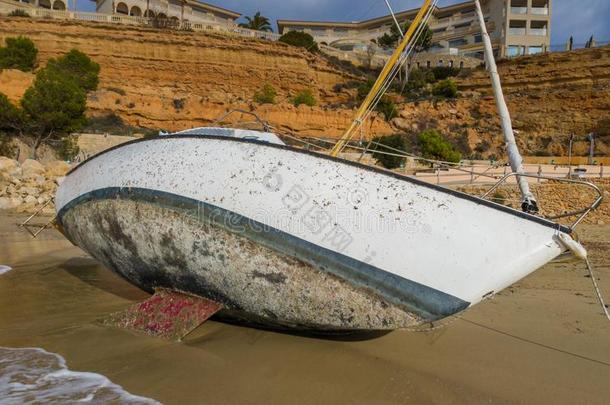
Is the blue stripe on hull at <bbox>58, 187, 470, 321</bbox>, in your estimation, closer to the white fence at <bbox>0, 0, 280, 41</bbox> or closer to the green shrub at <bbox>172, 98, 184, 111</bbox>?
the green shrub at <bbox>172, 98, 184, 111</bbox>

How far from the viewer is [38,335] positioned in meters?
3.81

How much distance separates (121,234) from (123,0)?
62.2 meters

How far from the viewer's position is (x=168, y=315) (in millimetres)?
3801

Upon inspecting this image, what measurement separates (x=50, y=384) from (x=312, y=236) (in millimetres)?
1931

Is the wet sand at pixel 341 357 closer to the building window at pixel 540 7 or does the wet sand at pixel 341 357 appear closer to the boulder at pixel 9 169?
the boulder at pixel 9 169

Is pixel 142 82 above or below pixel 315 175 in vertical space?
above

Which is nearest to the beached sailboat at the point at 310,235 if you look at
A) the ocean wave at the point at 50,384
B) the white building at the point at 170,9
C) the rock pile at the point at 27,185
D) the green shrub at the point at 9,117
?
the ocean wave at the point at 50,384

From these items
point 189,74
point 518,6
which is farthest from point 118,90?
point 518,6

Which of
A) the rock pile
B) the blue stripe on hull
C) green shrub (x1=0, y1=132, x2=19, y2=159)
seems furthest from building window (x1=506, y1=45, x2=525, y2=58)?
the blue stripe on hull

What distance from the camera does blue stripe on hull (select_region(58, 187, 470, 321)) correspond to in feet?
10.4

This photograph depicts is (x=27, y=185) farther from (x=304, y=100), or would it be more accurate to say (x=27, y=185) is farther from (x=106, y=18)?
(x=106, y=18)

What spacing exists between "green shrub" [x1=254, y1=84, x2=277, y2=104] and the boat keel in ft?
125

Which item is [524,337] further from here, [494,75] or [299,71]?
[299,71]

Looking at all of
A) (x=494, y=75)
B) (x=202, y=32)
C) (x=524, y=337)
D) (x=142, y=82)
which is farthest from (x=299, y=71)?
(x=524, y=337)
